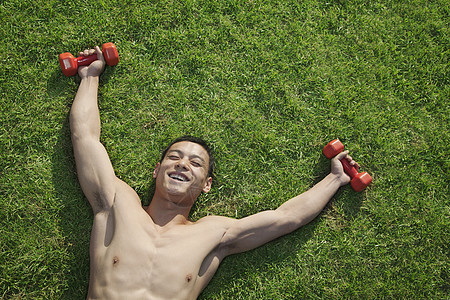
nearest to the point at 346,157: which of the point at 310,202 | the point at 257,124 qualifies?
the point at 310,202

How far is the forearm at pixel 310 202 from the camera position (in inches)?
172

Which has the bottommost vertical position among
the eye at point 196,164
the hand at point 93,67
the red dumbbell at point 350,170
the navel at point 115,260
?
the navel at point 115,260

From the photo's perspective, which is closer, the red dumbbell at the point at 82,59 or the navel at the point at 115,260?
the navel at the point at 115,260

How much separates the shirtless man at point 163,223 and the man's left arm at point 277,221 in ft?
0.04

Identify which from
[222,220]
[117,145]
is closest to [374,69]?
[222,220]

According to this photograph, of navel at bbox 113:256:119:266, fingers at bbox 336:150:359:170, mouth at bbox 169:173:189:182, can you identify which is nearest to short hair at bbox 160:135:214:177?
mouth at bbox 169:173:189:182

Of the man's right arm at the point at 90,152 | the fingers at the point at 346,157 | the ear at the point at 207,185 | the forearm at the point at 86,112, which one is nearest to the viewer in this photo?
the man's right arm at the point at 90,152

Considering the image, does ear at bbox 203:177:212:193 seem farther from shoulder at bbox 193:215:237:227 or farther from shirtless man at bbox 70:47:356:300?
shoulder at bbox 193:215:237:227

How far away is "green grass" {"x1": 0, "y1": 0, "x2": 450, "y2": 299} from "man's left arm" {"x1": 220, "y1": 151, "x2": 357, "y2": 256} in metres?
0.28

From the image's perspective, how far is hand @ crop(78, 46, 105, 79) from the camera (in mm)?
4703

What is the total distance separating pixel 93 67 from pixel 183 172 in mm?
1791

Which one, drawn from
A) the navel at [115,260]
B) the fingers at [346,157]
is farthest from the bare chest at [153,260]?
the fingers at [346,157]

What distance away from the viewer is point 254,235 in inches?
167

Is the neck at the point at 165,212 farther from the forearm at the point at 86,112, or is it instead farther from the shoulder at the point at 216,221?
the forearm at the point at 86,112
